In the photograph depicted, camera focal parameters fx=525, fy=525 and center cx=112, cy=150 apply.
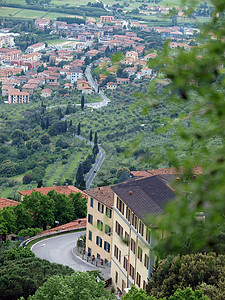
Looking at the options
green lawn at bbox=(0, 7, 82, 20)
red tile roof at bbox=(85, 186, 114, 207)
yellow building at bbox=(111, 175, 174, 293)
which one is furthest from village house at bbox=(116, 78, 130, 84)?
yellow building at bbox=(111, 175, 174, 293)

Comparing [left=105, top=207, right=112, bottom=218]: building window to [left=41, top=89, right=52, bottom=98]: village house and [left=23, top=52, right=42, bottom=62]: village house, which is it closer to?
[left=41, top=89, right=52, bottom=98]: village house

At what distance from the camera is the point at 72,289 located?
11000mm

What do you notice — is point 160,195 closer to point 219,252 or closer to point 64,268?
point 219,252

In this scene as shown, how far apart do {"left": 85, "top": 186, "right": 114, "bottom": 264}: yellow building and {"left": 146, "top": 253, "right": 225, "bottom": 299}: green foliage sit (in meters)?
6.19

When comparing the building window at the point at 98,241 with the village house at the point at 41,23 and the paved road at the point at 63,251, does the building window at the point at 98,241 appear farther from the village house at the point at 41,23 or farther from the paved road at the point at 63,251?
the village house at the point at 41,23

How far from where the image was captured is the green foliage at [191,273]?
39.5 ft

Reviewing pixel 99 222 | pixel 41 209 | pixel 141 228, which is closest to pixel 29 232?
pixel 41 209

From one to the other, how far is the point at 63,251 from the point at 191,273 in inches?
363

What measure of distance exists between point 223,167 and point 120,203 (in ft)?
50.2

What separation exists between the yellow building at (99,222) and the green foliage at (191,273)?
6.19 m

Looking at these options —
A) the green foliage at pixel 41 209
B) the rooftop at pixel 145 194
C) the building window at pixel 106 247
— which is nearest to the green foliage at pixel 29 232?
the green foliage at pixel 41 209

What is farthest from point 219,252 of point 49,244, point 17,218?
point 17,218

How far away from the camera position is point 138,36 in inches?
4577

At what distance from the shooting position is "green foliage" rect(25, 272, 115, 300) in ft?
35.4
